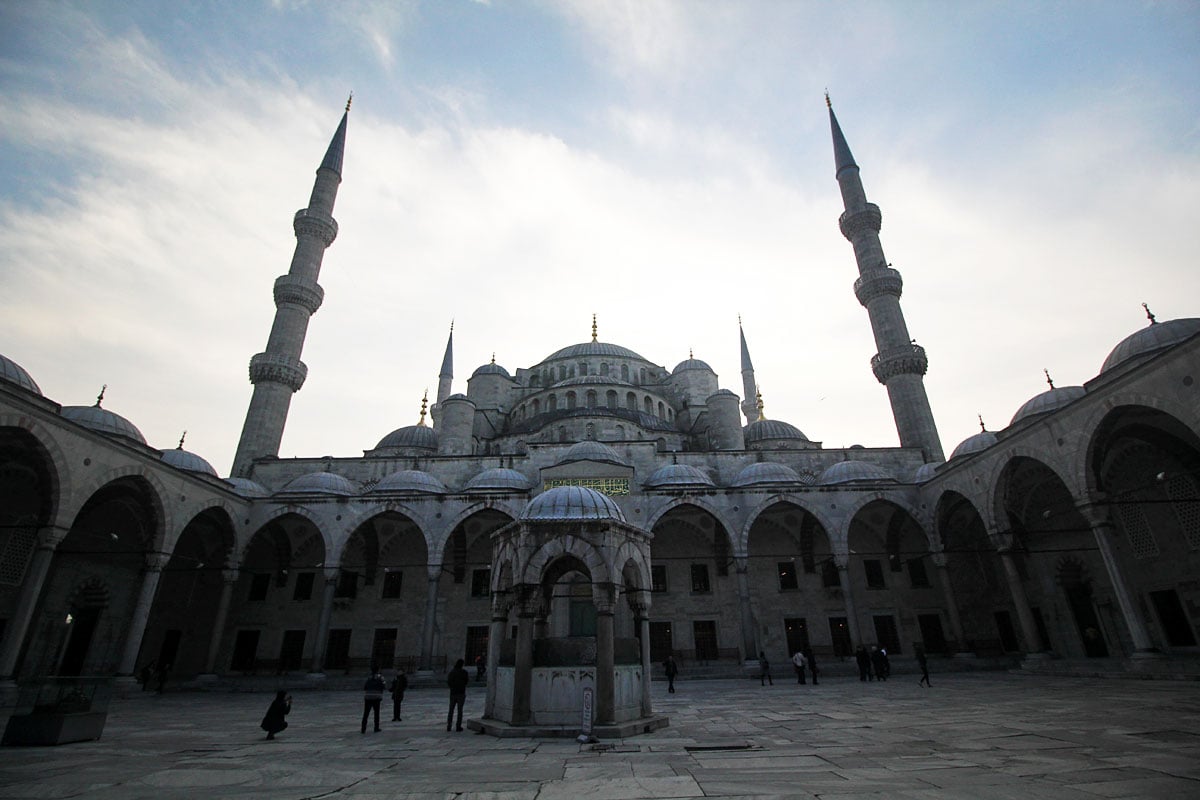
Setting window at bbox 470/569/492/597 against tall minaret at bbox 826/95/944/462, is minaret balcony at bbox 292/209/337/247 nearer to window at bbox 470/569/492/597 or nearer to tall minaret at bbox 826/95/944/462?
window at bbox 470/569/492/597

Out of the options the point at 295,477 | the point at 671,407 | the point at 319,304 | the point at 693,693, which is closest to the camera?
the point at 693,693

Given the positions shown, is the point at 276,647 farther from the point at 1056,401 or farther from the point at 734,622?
the point at 1056,401

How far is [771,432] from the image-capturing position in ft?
98.4

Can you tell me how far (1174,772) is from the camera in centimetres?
448

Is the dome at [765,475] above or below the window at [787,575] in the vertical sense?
above

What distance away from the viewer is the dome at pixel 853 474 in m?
21.0

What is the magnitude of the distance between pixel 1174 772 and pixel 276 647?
24.1 m

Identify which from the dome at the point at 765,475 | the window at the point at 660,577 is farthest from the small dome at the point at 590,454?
the dome at the point at 765,475

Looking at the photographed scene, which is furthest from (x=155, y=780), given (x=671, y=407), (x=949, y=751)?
(x=671, y=407)

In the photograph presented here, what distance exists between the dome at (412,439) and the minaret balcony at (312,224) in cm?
1042

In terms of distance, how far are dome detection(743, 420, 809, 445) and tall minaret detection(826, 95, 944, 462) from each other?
5082mm

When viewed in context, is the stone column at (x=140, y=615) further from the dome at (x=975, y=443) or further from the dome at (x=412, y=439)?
the dome at (x=975, y=443)

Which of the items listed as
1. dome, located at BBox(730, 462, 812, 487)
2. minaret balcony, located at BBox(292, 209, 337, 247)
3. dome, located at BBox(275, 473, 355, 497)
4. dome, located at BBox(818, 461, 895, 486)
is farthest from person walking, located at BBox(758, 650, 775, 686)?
minaret balcony, located at BBox(292, 209, 337, 247)

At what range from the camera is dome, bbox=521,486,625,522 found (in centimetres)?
866
